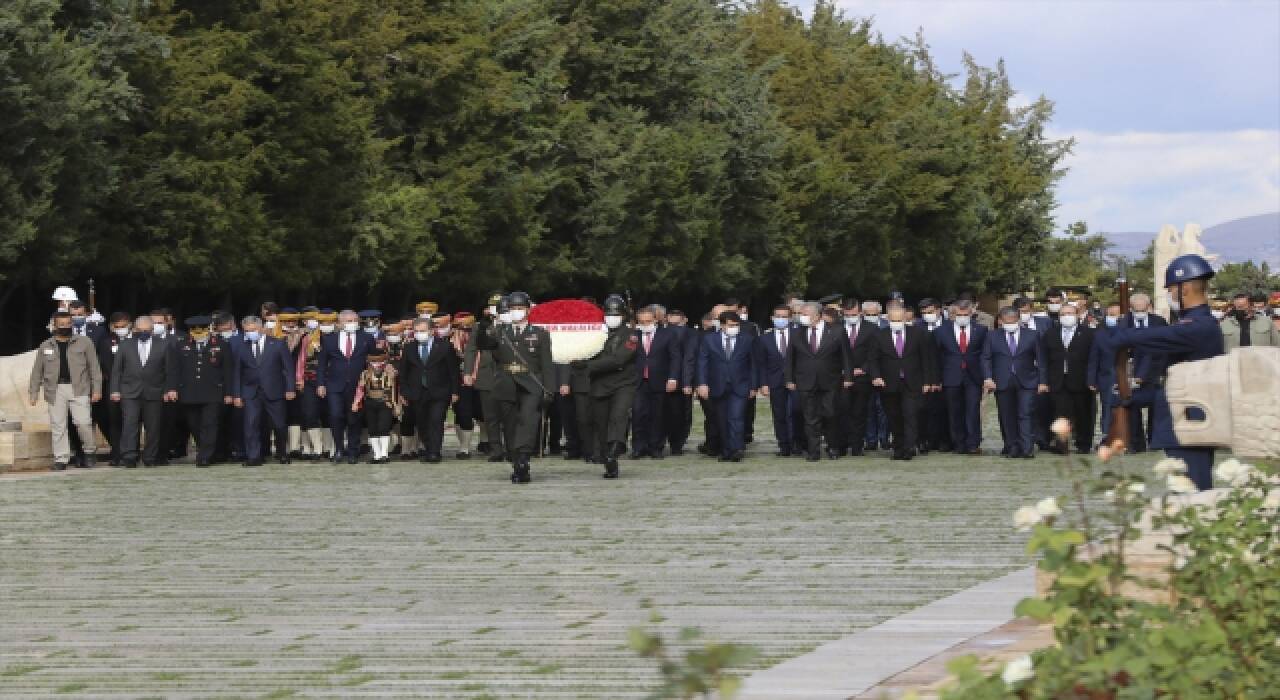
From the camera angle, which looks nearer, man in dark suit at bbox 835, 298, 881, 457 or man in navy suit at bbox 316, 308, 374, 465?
man in dark suit at bbox 835, 298, 881, 457

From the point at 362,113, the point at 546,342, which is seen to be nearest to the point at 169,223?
the point at 362,113

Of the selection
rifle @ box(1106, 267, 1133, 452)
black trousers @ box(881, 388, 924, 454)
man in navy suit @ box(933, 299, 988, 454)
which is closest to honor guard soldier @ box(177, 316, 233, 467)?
black trousers @ box(881, 388, 924, 454)

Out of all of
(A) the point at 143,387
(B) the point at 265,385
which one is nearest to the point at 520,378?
(B) the point at 265,385

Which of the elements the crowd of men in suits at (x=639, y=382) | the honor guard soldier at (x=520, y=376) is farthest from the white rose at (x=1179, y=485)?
the crowd of men in suits at (x=639, y=382)

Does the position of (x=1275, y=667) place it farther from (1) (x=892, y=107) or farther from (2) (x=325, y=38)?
(1) (x=892, y=107)

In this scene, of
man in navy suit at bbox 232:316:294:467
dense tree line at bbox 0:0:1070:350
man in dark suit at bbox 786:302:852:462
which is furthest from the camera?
dense tree line at bbox 0:0:1070:350

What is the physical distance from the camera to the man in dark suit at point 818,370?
29156 millimetres

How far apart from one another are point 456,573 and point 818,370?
14542 mm

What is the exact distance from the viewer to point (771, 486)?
23781mm

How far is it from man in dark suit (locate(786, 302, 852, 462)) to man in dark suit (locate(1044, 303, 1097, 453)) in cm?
259

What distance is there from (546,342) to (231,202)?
79.7 feet

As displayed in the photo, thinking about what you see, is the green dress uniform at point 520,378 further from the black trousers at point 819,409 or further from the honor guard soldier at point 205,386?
the honor guard soldier at point 205,386

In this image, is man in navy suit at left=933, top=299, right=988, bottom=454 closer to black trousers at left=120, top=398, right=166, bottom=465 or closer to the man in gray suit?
the man in gray suit

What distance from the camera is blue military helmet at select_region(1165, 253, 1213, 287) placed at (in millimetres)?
13625
